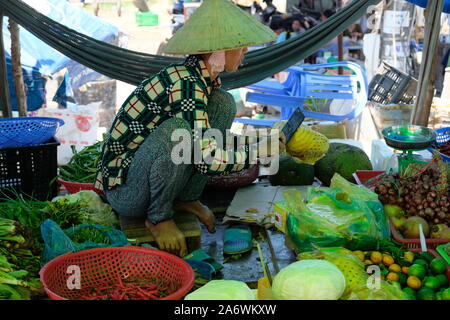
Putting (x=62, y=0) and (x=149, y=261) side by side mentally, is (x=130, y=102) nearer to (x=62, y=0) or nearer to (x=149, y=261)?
(x=149, y=261)

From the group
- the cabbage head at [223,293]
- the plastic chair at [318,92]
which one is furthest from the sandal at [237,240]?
the plastic chair at [318,92]

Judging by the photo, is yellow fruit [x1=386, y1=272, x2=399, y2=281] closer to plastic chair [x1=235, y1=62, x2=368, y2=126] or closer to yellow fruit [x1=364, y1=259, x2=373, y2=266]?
yellow fruit [x1=364, y1=259, x2=373, y2=266]

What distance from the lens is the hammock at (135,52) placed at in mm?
3500

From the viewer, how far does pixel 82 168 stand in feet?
11.3

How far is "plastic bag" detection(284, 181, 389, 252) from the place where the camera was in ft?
7.69

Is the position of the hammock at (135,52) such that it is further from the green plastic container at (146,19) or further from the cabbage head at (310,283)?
the green plastic container at (146,19)

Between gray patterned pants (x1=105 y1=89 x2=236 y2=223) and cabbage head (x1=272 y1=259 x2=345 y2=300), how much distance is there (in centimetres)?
86

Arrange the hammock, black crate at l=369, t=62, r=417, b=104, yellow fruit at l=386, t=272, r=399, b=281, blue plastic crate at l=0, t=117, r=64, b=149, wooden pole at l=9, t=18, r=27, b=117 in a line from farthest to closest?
1. black crate at l=369, t=62, r=417, b=104
2. wooden pole at l=9, t=18, r=27, b=117
3. the hammock
4. blue plastic crate at l=0, t=117, r=64, b=149
5. yellow fruit at l=386, t=272, r=399, b=281

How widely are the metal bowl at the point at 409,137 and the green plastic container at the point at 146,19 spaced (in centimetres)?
1333

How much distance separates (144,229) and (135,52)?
1.39 meters

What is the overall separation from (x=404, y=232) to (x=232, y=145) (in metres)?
0.96

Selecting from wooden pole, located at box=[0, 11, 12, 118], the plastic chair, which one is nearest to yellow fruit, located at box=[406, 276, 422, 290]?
wooden pole, located at box=[0, 11, 12, 118]

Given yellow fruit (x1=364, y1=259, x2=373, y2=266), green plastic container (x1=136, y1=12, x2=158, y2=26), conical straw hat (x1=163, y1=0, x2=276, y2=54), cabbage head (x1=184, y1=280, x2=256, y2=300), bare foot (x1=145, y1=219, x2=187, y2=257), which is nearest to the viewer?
cabbage head (x1=184, y1=280, x2=256, y2=300)
